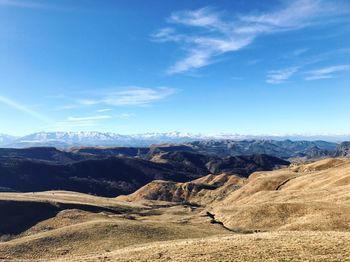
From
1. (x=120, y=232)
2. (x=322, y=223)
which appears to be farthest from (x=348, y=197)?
(x=120, y=232)

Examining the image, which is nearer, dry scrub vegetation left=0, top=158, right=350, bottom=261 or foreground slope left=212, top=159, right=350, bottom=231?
dry scrub vegetation left=0, top=158, right=350, bottom=261

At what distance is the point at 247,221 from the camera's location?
223ft

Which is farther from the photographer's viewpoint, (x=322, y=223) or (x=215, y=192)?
(x=215, y=192)

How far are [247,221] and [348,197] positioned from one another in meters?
17.9

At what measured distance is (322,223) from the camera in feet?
183

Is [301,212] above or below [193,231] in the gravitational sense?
above

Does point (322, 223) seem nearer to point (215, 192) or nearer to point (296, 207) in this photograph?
point (296, 207)

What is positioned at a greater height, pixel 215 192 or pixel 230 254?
pixel 230 254

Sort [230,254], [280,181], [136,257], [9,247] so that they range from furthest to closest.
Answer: [280,181]
[9,247]
[136,257]
[230,254]

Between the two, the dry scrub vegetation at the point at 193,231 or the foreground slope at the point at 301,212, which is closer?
the dry scrub vegetation at the point at 193,231

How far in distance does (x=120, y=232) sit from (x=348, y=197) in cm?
3845

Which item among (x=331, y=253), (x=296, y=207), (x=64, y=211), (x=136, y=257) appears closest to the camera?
(x=331, y=253)

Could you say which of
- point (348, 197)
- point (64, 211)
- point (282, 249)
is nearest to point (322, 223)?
point (348, 197)

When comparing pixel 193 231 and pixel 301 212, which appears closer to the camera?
pixel 193 231
